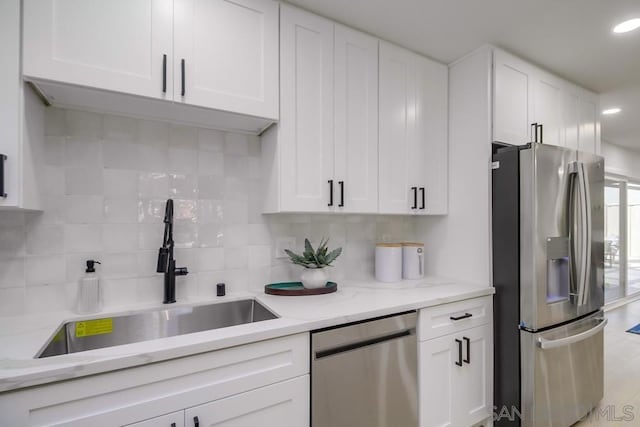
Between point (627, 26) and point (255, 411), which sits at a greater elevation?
point (627, 26)

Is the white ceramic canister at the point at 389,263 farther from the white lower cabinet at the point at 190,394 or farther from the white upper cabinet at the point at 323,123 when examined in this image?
the white lower cabinet at the point at 190,394

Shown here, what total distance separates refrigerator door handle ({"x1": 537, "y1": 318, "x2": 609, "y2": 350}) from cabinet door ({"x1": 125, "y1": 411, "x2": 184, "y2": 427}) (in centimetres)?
178

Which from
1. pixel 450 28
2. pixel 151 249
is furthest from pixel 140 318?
pixel 450 28

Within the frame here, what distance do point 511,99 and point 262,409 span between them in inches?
88.6

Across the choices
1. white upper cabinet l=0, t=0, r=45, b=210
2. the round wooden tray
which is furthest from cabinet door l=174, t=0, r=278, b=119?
the round wooden tray

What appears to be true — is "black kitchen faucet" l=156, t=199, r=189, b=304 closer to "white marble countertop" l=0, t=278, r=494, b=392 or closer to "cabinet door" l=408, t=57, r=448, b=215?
"white marble countertop" l=0, t=278, r=494, b=392

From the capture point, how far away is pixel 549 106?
222 centimetres

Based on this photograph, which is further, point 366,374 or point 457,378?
point 457,378

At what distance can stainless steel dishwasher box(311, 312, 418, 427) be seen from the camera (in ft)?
4.05

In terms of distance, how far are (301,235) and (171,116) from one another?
0.97m

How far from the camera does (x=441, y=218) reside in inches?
85.1

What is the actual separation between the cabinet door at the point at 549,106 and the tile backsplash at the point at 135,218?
1878 mm

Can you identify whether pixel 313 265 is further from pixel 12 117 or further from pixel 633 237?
pixel 633 237

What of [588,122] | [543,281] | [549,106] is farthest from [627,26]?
[543,281]
